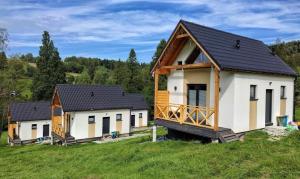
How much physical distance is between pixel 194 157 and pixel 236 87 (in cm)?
478

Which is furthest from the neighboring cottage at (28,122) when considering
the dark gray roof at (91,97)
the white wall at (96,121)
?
the white wall at (96,121)

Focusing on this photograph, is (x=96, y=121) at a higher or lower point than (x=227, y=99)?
lower

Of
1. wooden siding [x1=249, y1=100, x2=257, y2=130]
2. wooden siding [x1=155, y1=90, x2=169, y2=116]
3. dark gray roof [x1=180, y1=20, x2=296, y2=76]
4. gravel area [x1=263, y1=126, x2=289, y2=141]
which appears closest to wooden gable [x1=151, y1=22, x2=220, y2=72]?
dark gray roof [x1=180, y1=20, x2=296, y2=76]

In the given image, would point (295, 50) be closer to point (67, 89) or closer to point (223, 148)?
point (67, 89)

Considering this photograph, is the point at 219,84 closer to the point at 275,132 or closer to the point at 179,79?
the point at 179,79

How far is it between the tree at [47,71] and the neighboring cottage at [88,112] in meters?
25.8

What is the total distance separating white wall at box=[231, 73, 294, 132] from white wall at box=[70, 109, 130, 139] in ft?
55.9

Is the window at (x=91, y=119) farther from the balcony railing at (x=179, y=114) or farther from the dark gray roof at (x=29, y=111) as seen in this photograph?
the balcony railing at (x=179, y=114)

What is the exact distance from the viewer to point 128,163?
10.9 metres

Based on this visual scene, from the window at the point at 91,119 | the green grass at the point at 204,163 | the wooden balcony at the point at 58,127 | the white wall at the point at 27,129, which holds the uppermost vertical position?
the green grass at the point at 204,163

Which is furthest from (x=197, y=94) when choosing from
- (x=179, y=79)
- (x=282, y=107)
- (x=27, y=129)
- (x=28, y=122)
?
(x=27, y=129)

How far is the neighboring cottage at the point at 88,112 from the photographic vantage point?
26.2 metres

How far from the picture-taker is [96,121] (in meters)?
27.9

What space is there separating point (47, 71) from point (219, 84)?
4785cm
